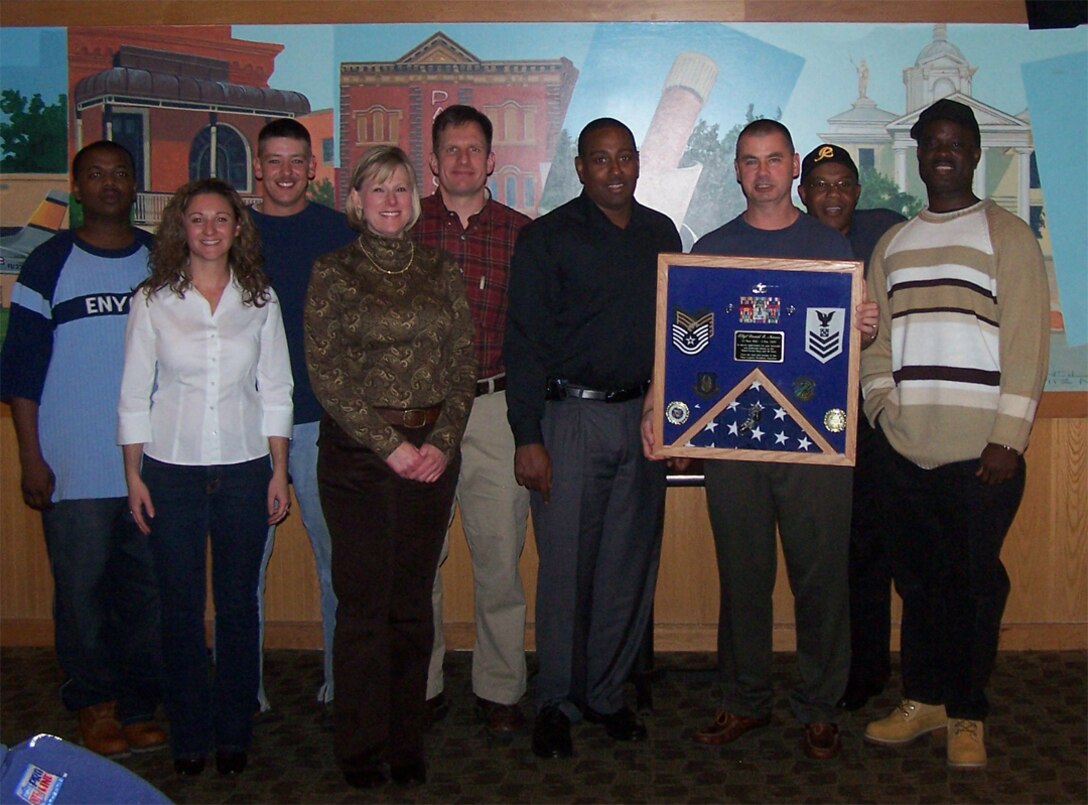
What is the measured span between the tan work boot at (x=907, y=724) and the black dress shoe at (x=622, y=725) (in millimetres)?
764

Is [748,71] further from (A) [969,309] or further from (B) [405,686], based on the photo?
(B) [405,686]

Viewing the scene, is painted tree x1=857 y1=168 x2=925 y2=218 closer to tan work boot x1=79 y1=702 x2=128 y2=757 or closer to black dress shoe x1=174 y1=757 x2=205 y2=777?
black dress shoe x1=174 y1=757 x2=205 y2=777

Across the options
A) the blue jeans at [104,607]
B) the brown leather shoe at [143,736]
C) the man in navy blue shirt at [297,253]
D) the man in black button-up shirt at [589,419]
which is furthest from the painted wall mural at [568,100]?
the brown leather shoe at [143,736]

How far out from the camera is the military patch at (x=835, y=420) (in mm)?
3238

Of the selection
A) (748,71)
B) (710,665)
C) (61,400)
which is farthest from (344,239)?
(710,665)

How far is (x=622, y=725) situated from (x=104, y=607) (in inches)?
69.7

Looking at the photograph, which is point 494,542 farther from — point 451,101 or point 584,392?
point 451,101

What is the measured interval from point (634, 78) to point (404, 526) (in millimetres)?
2206

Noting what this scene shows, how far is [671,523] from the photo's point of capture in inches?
174

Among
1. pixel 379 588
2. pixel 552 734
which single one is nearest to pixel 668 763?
pixel 552 734

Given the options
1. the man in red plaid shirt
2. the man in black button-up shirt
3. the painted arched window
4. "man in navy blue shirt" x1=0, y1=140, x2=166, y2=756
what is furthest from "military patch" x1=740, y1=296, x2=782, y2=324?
the painted arched window

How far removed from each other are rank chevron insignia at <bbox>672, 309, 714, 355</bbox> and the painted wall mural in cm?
114

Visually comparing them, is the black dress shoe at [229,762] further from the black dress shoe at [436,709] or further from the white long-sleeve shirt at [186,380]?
the white long-sleeve shirt at [186,380]

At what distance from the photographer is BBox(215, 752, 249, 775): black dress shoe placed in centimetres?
325
